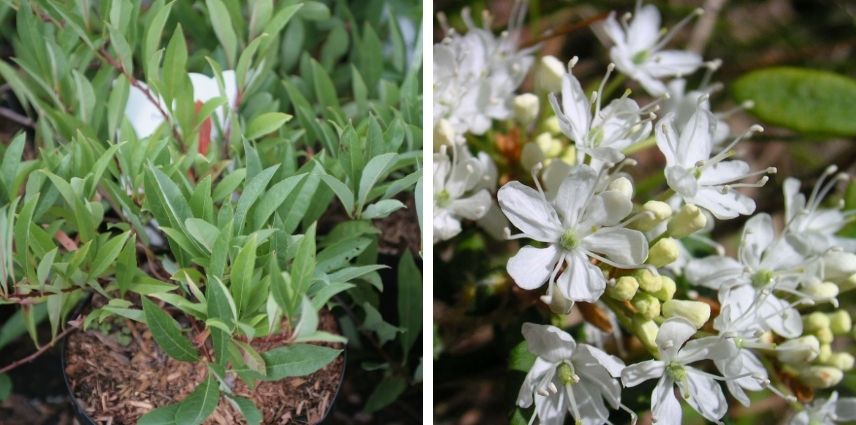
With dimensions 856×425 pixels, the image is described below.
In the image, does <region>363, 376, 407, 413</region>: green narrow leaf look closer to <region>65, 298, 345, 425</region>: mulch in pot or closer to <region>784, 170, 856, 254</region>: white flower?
<region>65, 298, 345, 425</region>: mulch in pot

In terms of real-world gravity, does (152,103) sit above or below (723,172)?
above

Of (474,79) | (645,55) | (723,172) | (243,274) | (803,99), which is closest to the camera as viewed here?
(243,274)

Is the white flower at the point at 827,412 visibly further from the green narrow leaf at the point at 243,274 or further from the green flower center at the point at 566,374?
the green narrow leaf at the point at 243,274

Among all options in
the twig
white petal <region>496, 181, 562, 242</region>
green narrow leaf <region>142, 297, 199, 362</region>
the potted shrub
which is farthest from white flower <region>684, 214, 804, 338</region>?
the twig

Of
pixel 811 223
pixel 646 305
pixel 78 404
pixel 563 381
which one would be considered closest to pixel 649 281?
pixel 646 305

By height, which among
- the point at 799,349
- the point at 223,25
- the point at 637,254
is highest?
the point at 223,25

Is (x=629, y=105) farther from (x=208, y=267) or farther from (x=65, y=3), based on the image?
(x=65, y=3)

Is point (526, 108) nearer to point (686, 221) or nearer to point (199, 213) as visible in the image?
point (686, 221)

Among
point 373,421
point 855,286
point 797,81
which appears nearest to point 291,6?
point 373,421
